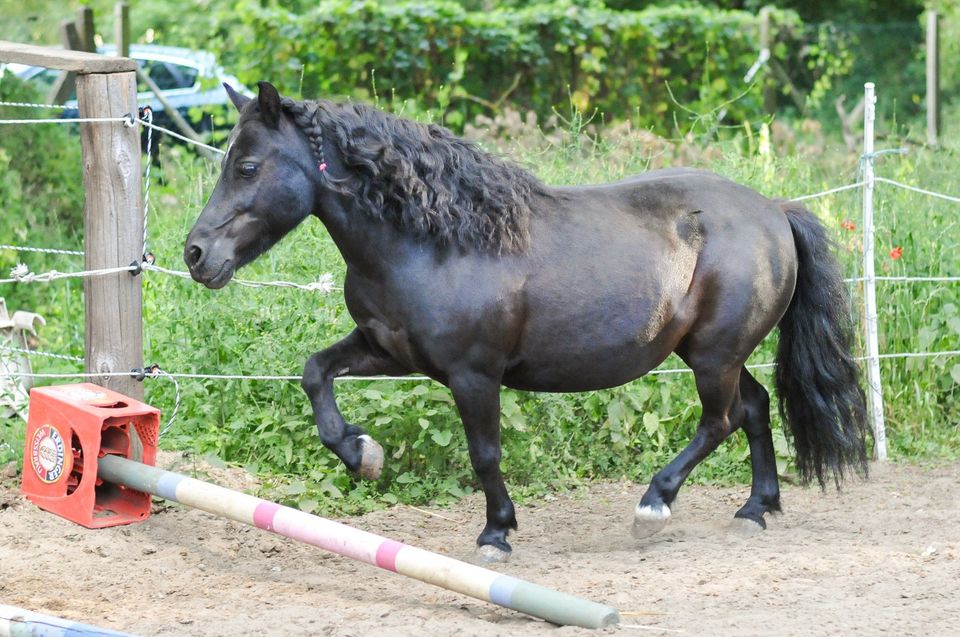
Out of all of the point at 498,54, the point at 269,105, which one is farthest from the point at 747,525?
the point at 498,54

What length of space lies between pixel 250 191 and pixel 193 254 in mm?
311

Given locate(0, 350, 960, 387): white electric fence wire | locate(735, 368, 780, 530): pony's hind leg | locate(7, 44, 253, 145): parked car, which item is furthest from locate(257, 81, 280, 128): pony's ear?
locate(7, 44, 253, 145): parked car

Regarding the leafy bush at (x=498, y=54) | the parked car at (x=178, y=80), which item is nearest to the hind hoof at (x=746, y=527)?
the parked car at (x=178, y=80)

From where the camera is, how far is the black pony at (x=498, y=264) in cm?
467

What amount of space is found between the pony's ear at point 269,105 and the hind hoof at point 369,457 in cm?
125

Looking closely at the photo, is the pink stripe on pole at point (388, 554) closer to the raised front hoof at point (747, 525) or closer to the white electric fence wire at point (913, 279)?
the raised front hoof at point (747, 525)

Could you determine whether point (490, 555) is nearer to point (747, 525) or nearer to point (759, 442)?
point (747, 525)

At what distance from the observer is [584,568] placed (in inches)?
191

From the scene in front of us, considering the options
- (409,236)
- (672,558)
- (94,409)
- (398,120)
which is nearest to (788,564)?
(672,558)

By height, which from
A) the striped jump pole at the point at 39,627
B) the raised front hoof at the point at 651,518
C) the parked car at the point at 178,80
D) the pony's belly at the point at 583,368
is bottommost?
the raised front hoof at the point at 651,518

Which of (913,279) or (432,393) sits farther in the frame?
(913,279)

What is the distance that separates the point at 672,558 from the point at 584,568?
0.38m

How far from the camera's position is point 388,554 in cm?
416

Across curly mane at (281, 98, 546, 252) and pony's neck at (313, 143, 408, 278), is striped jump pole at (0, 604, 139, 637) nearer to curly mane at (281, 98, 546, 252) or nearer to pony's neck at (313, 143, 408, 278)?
pony's neck at (313, 143, 408, 278)
